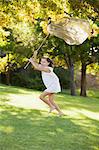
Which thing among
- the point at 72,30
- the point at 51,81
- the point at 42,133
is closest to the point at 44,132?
the point at 42,133

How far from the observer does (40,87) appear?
136 ft

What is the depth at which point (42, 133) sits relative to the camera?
36.9 feet

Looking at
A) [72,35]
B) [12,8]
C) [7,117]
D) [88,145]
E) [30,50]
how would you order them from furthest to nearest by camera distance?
[30,50] < [7,117] < [12,8] < [88,145] < [72,35]

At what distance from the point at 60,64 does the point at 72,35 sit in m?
32.4

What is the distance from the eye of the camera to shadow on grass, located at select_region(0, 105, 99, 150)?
9555 millimetres

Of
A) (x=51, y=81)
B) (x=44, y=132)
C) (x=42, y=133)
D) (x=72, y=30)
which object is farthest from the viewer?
(x=44, y=132)

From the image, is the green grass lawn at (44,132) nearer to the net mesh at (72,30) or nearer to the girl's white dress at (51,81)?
the girl's white dress at (51,81)

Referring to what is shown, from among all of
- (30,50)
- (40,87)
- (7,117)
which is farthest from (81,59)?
(7,117)

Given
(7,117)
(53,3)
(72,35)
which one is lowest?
A: (7,117)

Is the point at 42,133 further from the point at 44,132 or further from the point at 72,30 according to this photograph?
the point at 72,30

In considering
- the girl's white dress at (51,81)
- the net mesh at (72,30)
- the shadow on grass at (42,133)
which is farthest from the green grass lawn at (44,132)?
the net mesh at (72,30)

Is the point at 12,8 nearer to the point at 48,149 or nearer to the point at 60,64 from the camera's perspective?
the point at 48,149

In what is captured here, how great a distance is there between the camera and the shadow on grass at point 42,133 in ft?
31.3

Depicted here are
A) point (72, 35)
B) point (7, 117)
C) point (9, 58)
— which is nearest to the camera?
point (72, 35)
